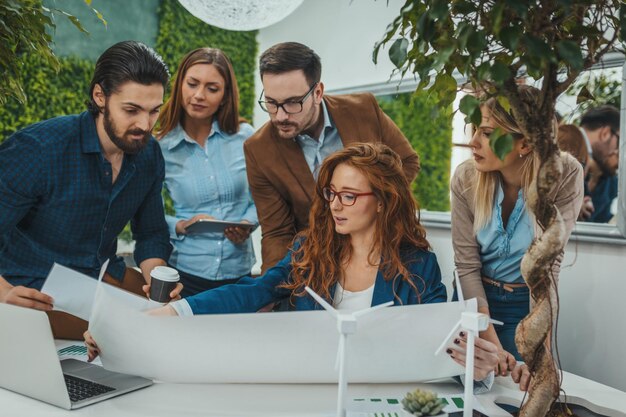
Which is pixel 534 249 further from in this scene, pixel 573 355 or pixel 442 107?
pixel 573 355

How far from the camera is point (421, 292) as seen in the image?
2062 millimetres

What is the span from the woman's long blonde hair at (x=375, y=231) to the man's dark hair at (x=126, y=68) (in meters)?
Result: 0.69

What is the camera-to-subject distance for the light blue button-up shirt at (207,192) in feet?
9.64

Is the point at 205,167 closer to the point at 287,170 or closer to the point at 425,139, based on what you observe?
the point at 287,170

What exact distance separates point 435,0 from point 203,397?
1052 mm

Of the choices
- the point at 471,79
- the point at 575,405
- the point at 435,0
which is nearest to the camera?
the point at 435,0

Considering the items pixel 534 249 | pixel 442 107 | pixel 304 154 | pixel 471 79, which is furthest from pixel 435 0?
pixel 304 154

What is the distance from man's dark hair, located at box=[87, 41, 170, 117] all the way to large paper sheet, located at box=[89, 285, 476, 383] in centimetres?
92

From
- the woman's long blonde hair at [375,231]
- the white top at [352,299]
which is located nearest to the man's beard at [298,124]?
the woman's long blonde hair at [375,231]

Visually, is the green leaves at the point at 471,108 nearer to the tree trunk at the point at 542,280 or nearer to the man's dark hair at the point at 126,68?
the tree trunk at the point at 542,280

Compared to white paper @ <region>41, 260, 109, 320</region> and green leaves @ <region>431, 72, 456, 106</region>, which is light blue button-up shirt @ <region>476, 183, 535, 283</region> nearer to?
green leaves @ <region>431, 72, 456, 106</region>

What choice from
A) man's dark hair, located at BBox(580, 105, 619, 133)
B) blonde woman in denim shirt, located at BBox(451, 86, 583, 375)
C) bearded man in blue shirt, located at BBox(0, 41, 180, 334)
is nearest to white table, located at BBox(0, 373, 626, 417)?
blonde woman in denim shirt, located at BBox(451, 86, 583, 375)

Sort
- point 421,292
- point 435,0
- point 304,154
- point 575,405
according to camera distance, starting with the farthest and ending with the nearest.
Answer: point 304,154
point 421,292
point 575,405
point 435,0

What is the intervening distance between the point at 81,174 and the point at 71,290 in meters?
0.62
